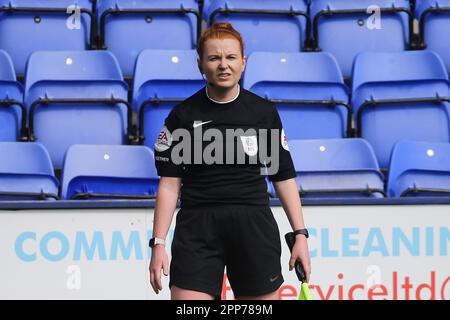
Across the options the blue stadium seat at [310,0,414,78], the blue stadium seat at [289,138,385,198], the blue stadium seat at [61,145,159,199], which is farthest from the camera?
the blue stadium seat at [310,0,414,78]

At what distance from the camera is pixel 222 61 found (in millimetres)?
4273

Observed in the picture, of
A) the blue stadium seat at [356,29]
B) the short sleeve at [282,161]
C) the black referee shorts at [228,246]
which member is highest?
the blue stadium seat at [356,29]

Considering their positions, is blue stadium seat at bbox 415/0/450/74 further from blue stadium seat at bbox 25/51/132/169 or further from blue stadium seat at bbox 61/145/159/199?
blue stadium seat at bbox 61/145/159/199

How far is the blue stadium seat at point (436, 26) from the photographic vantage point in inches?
327

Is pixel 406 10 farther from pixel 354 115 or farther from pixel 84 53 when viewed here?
pixel 84 53

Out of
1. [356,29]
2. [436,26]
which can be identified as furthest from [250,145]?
[436,26]

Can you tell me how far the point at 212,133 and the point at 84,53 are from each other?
139 inches

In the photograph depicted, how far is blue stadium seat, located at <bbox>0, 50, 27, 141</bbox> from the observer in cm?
720

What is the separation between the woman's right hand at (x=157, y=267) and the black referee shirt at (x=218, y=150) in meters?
0.21

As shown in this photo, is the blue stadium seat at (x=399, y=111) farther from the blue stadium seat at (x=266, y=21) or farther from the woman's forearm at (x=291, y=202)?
the woman's forearm at (x=291, y=202)

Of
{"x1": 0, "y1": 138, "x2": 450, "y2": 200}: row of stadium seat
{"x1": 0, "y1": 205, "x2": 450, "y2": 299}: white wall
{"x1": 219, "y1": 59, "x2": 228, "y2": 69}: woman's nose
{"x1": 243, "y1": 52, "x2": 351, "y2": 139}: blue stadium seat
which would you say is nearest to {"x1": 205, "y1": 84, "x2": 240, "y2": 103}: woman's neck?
{"x1": 219, "y1": 59, "x2": 228, "y2": 69}: woman's nose

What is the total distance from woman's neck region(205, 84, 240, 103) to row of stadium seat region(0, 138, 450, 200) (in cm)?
196

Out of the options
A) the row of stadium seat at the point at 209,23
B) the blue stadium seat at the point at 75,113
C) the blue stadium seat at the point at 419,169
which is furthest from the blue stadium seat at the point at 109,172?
the row of stadium seat at the point at 209,23
